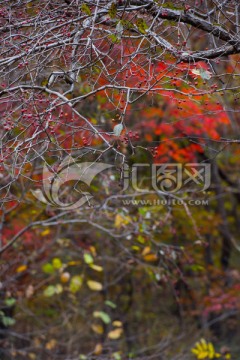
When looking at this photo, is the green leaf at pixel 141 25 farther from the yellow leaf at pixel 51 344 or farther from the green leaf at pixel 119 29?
the yellow leaf at pixel 51 344

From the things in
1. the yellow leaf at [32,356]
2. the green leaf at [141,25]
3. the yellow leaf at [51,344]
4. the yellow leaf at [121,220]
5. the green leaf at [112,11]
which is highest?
the green leaf at [112,11]

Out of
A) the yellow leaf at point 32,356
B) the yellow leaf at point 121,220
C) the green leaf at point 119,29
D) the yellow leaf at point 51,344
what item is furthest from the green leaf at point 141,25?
the yellow leaf at point 51,344

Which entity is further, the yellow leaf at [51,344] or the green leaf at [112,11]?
the yellow leaf at [51,344]

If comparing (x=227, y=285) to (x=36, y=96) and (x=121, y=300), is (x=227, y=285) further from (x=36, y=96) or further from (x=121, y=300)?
(x=36, y=96)

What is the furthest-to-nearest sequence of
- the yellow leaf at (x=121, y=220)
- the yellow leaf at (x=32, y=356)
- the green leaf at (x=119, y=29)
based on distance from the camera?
the yellow leaf at (x=32, y=356) < the yellow leaf at (x=121, y=220) < the green leaf at (x=119, y=29)

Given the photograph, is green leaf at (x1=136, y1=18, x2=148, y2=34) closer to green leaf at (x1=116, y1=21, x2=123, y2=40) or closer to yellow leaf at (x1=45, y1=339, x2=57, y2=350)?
green leaf at (x1=116, y1=21, x2=123, y2=40)

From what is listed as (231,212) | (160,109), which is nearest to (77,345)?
(160,109)

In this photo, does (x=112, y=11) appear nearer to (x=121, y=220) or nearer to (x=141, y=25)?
(x=141, y=25)

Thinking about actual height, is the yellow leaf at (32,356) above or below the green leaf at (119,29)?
below

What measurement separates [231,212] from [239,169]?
6.75ft

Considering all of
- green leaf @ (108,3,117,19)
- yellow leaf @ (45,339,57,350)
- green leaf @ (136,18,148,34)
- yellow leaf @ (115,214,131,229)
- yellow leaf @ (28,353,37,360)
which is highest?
green leaf @ (108,3,117,19)

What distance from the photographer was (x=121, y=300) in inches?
474

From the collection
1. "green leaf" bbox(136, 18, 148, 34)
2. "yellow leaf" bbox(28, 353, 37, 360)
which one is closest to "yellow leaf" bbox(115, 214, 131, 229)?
"yellow leaf" bbox(28, 353, 37, 360)

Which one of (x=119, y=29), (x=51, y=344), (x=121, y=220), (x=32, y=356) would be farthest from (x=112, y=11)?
(x=51, y=344)
